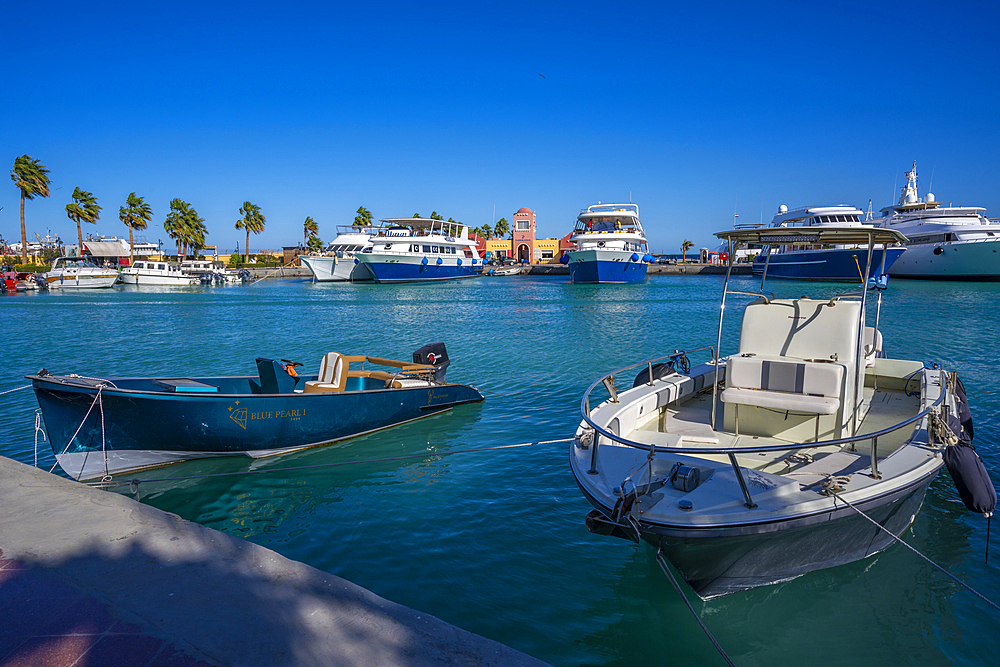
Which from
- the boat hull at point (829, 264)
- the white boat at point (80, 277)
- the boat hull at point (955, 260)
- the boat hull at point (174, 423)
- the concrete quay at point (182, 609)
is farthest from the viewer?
the white boat at point (80, 277)

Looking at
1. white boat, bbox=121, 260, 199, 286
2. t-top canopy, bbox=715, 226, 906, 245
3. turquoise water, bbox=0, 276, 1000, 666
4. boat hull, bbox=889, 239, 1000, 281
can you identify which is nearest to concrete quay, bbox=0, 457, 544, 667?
turquoise water, bbox=0, 276, 1000, 666

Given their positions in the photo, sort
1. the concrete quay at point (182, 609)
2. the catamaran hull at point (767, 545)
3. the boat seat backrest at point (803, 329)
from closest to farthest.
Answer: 1. the concrete quay at point (182, 609)
2. the catamaran hull at point (767, 545)
3. the boat seat backrest at point (803, 329)

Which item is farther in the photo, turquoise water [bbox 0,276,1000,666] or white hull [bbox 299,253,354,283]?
white hull [bbox 299,253,354,283]

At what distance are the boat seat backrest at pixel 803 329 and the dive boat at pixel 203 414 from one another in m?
6.36

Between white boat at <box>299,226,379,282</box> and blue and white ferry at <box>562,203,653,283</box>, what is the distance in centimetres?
2489

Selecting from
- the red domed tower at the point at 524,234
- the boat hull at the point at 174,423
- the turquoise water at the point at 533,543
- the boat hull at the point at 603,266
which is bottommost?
the turquoise water at the point at 533,543

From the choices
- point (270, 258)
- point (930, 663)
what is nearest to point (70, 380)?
point (930, 663)

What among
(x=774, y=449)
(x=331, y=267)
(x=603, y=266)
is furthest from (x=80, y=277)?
(x=774, y=449)

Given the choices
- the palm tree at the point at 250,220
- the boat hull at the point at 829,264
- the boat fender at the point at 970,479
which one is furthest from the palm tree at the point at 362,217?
the boat fender at the point at 970,479

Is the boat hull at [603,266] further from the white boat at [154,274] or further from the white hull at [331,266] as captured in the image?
the white boat at [154,274]

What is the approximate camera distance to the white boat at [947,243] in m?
49.1

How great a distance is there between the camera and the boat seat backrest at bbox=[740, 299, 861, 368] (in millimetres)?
6484

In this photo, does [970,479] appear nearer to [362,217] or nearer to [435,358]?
[435,358]

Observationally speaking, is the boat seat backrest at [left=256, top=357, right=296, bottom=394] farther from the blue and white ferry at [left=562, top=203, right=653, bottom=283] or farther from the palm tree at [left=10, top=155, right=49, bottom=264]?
the palm tree at [left=10, top=155, right=49, bottom=264]
